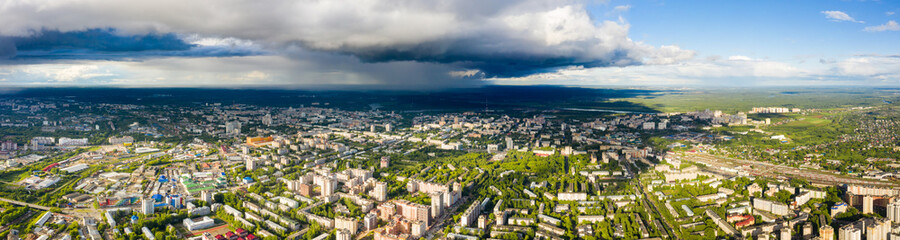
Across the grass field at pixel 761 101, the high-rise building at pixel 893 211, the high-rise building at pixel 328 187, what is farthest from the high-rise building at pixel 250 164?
the grass field at pixel 761 101

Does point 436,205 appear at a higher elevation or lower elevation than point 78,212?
higher

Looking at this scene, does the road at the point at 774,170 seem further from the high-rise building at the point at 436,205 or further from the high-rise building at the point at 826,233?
the high-rise building at the point at 436,205

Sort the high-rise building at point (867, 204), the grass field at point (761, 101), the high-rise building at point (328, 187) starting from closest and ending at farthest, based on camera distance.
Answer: the high-rise building at point (867, 204), the high-rise building at point (328, 187), the grass field at point (761, 101)

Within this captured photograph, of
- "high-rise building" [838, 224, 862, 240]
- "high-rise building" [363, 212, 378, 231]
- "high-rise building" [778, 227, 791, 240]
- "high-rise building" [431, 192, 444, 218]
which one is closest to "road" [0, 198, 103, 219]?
"high-rise building" [363, 212, 378, 231]

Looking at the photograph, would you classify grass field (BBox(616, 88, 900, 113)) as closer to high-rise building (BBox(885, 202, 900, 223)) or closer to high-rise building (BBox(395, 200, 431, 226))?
high-rise building (BBox(885, 202, 900, 223))

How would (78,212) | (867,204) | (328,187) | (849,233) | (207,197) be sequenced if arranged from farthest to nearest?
(328,187) < (207,197) < (78,212) < (867,204) < (849,233)

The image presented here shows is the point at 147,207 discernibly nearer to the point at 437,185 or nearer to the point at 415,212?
the point at 415,212

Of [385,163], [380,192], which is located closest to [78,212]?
[380,192]

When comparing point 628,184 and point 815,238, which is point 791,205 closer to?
Result: point 815,238

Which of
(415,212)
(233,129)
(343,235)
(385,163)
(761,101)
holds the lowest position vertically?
(343,235)
